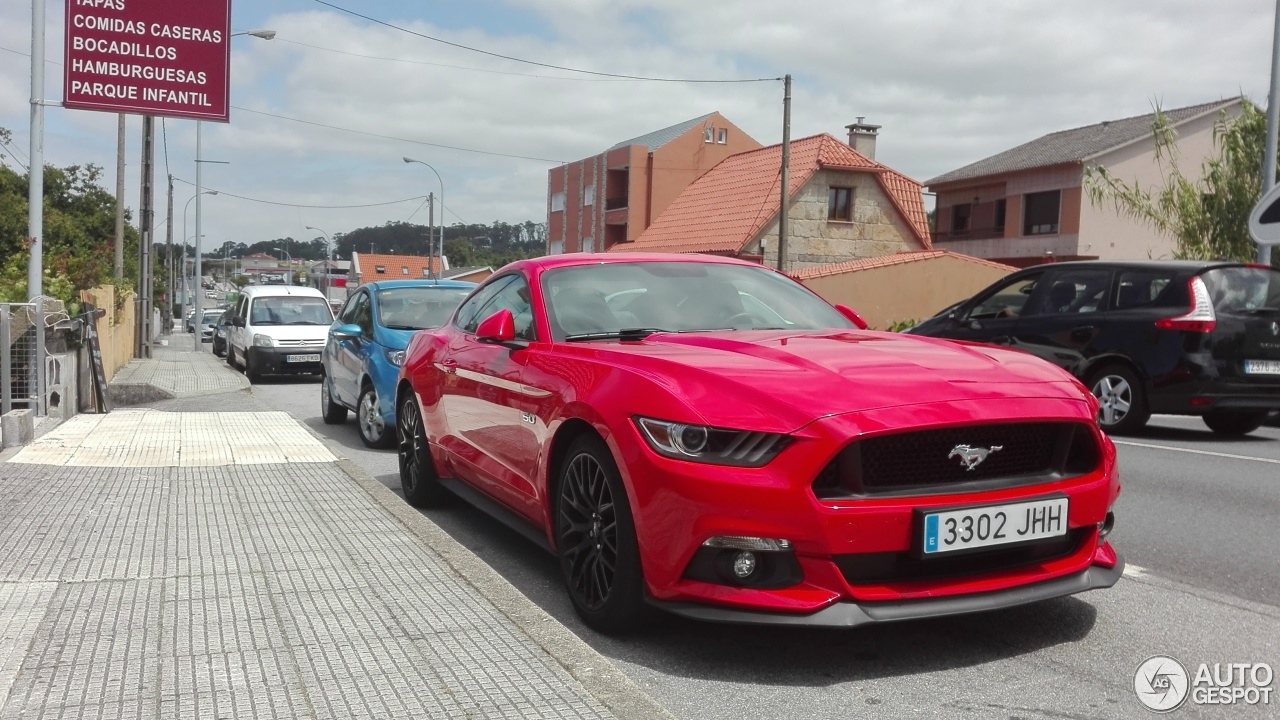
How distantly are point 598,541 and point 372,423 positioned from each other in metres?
5.96

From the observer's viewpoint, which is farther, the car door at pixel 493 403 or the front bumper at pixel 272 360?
the front bumper at pixel 272 360

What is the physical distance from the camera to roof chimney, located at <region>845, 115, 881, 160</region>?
4572 cm

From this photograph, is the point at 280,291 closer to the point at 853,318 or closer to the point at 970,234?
the point at 853,318

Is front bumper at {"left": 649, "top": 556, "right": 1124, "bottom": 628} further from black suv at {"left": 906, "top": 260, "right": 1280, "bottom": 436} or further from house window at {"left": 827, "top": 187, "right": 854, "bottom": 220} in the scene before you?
house window at {"left": 827, "top": 187, "right": 854, "bottom": 220}

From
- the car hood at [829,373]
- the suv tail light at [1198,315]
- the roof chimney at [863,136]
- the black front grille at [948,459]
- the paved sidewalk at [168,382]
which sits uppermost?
the roof chimney at [863,136]

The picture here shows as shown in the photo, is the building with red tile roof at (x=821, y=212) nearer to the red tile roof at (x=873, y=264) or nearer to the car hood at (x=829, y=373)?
the red tile roof at (x=873, y=264)

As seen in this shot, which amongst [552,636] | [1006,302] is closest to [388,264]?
[1006,302]

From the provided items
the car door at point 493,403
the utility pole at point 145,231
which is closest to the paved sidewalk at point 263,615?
the car door at point 493,403

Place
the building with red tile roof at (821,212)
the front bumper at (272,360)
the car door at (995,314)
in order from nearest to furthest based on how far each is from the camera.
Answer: the car door at (995,314)
the front bumper at (272,360)
the building with red tile roof at (821,212)

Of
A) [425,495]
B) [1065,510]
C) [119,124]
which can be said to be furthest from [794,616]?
[119,124]

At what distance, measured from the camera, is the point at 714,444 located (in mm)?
3678

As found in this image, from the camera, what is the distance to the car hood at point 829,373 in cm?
367

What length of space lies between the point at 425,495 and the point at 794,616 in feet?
12.0

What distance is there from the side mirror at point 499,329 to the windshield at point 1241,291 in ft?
23.6
